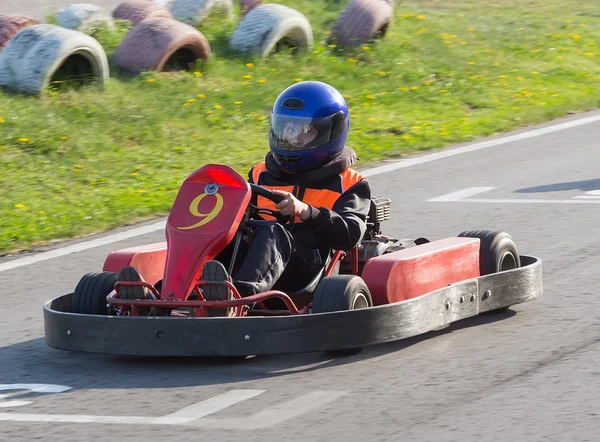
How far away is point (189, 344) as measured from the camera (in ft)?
16.7

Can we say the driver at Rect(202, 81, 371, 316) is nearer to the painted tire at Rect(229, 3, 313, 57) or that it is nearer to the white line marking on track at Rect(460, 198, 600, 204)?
the white line marking on track at Rect(460, 198, 600, 204)

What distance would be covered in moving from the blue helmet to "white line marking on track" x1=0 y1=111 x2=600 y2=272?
2.39 m

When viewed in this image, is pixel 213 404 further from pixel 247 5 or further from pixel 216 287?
pixel 247 5

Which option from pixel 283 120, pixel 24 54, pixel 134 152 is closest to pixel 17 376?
pixel 283 120

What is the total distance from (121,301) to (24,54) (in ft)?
21.3

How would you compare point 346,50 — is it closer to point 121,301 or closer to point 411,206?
point 411,206

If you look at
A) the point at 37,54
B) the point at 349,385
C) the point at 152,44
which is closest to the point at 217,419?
the point at 349,385

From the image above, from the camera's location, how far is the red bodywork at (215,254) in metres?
5.35

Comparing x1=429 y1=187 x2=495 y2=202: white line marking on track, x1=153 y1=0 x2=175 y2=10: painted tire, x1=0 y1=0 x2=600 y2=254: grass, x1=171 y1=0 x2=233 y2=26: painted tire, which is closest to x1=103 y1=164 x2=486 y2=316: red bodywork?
x1=0 y1=0 x2=600 y2=254: grass

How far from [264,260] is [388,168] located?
5.23m

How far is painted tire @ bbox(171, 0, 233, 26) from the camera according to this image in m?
14.1

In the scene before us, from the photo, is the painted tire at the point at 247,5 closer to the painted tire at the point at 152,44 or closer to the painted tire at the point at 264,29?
the painted tire at the point at 264,29

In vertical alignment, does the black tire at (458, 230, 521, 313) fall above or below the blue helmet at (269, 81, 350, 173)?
below

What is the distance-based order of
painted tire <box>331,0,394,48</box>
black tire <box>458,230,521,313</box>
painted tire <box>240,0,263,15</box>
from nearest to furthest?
black tire <box>458,230,521,313</box>, painted tire <box>331,0,394,48</box>, painted tire <box>240,0,263,15</box>
